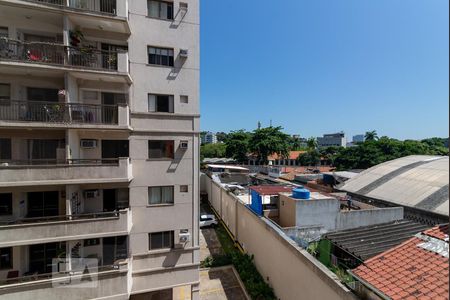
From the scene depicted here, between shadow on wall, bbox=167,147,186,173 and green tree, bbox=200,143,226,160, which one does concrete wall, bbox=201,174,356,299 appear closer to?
shadow on wall, bbox=167,147,186,173

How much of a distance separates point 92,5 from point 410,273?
16.7 metres

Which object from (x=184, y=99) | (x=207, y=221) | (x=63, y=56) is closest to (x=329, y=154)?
(x=207, y=221)

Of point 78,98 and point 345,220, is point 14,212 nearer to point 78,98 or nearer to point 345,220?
point 78,98

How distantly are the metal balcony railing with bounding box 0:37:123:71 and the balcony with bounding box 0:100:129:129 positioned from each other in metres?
1.83

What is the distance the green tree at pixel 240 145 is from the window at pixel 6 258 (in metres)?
51.6

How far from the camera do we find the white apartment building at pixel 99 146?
385 inches

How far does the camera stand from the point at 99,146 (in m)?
11.6

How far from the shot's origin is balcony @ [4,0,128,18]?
9992mm

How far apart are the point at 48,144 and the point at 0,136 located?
183cm

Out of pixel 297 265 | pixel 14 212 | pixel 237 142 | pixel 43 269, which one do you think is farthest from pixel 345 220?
pixel 237 142

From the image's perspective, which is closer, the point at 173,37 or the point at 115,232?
the point at 115,232

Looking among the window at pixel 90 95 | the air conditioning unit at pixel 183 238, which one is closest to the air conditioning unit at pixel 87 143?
the window at pixel 90 95

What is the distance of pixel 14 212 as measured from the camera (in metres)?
10.3

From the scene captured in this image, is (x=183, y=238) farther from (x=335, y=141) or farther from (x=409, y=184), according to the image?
(x=335, y=141)
